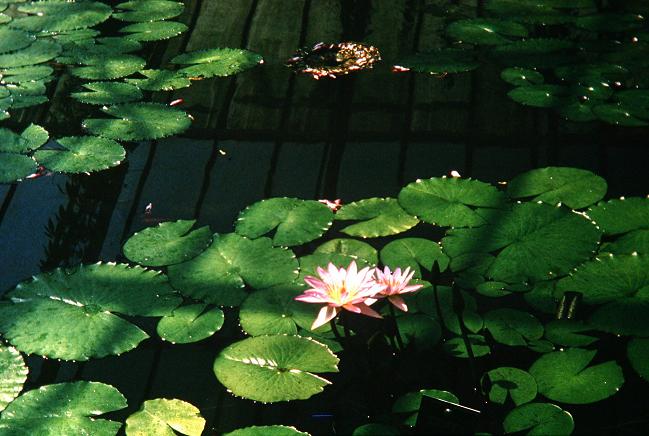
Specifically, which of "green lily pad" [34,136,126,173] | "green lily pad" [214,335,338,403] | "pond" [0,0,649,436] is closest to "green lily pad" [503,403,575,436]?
"pond" [0,0,649,436]

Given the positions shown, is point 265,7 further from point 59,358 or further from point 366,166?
point 59,358

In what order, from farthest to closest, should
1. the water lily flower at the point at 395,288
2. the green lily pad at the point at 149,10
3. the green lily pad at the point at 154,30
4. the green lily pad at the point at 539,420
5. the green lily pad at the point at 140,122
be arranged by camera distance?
the green lily pad at the point at 149,10 → the green lily pad at the point at 154,30 → the green lily pad at the point at 140,122 → the water lily flower at the point at 395,288 → the green lily pad at the point at 539,420

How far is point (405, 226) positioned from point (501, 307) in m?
0.30

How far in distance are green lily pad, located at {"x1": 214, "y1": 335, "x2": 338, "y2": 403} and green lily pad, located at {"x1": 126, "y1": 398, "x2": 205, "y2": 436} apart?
7 cm

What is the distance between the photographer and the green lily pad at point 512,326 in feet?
4.09

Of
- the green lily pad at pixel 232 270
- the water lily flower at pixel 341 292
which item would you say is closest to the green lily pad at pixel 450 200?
the green lily pad at pixel 232 270

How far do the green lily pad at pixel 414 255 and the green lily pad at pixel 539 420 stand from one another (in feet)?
1.33

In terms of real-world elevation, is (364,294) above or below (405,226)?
above

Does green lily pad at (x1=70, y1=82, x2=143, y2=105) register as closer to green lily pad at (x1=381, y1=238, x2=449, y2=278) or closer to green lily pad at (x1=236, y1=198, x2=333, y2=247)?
green lily pad at (x1=236, y1=198, x2=333, y2=247)

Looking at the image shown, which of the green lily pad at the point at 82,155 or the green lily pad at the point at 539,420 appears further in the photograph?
the green lily pad at the point at 82,155

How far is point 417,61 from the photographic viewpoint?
242cm

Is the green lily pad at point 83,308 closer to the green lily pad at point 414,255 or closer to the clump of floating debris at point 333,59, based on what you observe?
Result: the green lily pad at point 414,255

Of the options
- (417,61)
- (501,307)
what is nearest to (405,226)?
(501,307)

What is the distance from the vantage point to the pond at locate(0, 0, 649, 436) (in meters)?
1.16
